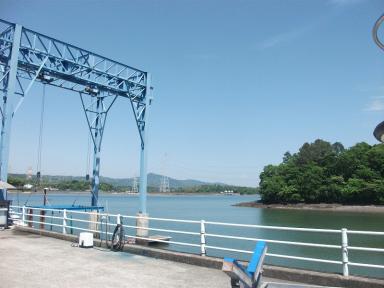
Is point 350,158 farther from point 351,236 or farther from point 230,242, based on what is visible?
point 230,242

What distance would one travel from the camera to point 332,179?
308ft

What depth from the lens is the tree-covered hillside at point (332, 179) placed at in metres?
87.7

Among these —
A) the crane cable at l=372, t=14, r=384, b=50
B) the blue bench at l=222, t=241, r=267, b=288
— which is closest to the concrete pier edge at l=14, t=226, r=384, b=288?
the blue bench at l=222, t=241, r=267, b=288

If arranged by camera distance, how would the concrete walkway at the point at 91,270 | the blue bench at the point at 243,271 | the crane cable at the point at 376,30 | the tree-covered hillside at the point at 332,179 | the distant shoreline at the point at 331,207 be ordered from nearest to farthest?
1. the crane cable at the point at 376,30
2. the blue bench at the point at 243,271
3. the concrete walkway at the point at 91,270
4. the distant shoreline at the point at 331,207
5. the tree-covered hillside at the point at 332,179

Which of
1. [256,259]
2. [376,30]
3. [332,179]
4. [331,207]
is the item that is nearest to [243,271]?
[256,259]

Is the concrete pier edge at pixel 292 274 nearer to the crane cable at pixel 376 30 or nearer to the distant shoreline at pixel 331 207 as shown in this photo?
the crane cable at pixel 376 30

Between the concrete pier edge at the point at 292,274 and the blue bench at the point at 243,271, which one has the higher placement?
the blue bench at the point at 243,271

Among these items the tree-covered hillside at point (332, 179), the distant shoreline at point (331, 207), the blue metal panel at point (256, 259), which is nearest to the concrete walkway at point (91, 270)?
the blue metal panel at point (256, 259)

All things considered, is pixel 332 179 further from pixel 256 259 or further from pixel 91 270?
pixel 256 259

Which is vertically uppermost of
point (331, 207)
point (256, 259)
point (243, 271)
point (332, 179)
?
point (332, 179)

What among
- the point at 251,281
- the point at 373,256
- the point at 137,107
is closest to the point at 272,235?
the point at 373,256

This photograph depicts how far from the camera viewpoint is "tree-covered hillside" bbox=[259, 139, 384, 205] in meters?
87.7

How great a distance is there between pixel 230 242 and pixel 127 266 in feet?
65.1

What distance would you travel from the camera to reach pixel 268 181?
109 meters
